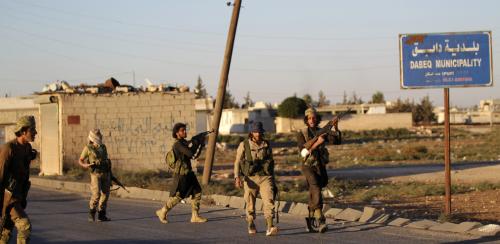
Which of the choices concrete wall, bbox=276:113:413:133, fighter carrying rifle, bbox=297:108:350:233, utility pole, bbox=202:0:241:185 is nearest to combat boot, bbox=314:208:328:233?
fighter carrying rifle, bbox=297:108:350:233

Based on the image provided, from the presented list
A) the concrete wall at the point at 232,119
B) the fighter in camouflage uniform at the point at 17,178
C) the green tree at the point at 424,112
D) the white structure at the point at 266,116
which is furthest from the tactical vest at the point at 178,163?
the green tree at the point at 424,112

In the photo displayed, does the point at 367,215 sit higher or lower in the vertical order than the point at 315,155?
lower

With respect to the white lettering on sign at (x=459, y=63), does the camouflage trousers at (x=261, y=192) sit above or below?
below

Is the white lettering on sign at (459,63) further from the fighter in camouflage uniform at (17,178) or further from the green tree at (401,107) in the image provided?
the green tree at (401,107)

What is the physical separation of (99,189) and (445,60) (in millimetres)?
6632

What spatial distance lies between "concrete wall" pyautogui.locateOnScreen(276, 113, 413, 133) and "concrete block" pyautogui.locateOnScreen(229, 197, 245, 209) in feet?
260

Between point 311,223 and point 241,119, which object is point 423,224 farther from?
point 241,119

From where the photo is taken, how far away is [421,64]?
14.2 meters

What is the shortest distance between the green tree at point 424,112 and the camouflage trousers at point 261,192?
114 metres

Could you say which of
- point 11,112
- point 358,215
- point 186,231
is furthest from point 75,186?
point 11,112

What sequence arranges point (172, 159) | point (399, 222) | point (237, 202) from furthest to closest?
point (237, 202)
point (172, 159)
point (399, 222)

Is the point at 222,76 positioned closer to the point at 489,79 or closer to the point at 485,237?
the point at 489,79

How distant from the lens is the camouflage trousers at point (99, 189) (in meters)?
15.1

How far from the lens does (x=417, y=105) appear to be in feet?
414
